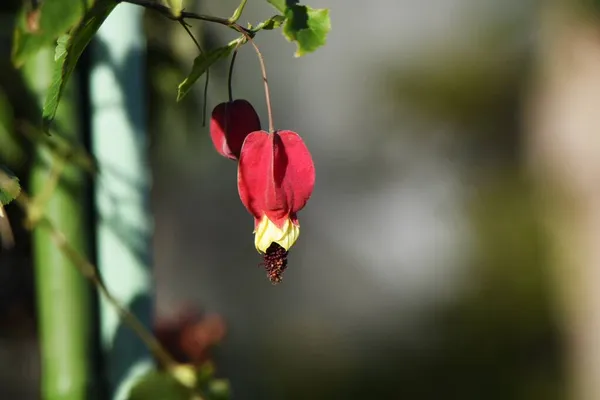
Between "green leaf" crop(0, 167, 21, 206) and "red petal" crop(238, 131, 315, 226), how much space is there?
95 millimetres

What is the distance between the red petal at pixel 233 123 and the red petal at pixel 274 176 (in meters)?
0.01

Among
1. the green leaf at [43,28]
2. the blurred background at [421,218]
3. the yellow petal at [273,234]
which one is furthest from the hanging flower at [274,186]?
the blurred background at [421,218]

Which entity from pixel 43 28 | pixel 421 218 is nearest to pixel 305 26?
pixel 43 28

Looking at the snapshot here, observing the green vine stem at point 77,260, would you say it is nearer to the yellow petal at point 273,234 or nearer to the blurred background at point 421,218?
the yellow petal at point 273,234

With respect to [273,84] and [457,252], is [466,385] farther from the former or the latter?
[273,84]

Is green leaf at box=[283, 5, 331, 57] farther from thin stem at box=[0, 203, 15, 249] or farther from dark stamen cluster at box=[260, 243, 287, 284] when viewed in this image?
thin stem at box=[0, 203, 15, 249]

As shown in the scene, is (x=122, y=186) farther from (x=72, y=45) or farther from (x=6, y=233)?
(x=72, y=45)

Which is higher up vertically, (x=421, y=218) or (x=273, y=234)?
(x=421, y=218)

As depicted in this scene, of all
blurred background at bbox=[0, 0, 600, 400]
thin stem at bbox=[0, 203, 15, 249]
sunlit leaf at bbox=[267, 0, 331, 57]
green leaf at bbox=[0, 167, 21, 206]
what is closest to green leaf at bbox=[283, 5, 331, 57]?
sunlit leaf at bbox=[267, 0, 331, 57]

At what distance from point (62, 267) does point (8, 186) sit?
0.14 m

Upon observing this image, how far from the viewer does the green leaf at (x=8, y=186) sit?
1.17 feet

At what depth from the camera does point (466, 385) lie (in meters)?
3.10

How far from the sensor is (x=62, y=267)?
0.51 metres

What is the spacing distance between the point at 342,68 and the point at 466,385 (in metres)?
1.33
